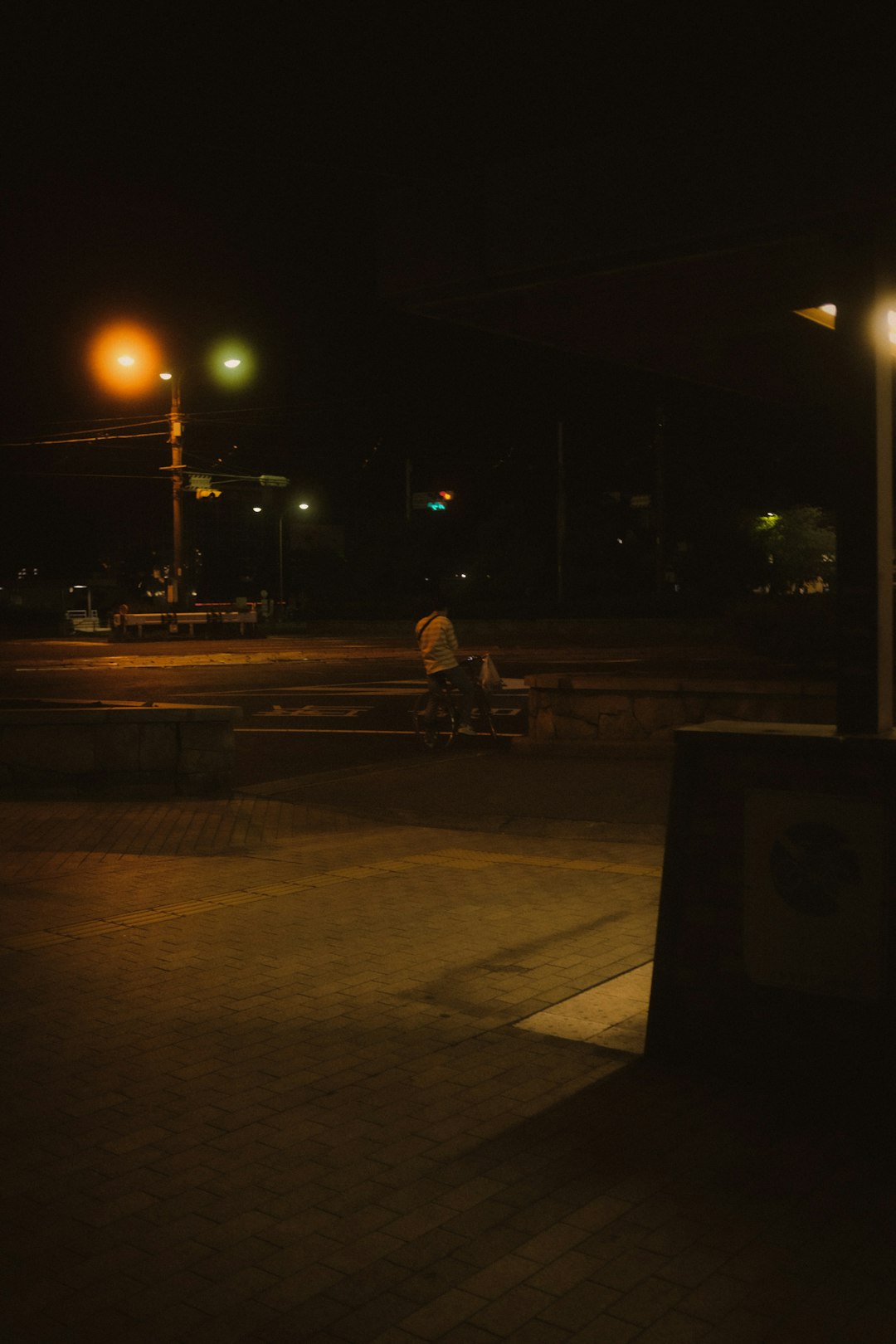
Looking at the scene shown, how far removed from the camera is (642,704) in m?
13.5

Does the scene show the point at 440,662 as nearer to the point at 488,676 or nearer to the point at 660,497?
the point at 488,676

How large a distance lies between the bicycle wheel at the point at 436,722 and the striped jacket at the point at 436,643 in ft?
1.43

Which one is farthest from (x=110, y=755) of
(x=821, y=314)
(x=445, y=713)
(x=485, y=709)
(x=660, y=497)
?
(x=660, y=497)

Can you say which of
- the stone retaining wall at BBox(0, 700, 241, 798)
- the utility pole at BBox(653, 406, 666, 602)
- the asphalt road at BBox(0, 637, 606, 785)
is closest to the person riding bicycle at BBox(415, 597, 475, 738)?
the asphalt road at BBox(0, 637, 606, 785)

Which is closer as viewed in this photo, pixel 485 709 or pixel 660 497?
→ pixel 485 709

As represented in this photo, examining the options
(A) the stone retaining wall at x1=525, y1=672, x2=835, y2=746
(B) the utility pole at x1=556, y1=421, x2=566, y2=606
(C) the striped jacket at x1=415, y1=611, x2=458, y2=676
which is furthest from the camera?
(B) the utility pole at x1=556, y1=421, x2=566, y2=606

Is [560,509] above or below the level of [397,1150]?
above

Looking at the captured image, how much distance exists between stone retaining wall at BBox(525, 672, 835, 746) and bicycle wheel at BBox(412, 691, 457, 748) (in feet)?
3.54

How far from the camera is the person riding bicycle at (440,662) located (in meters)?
14.1

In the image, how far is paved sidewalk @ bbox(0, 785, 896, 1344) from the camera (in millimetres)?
3256

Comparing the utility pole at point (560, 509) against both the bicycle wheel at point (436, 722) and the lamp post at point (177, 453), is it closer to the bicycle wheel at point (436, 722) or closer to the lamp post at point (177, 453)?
the lamp post at point (177, 453)

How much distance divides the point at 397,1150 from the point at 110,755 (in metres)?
8.06

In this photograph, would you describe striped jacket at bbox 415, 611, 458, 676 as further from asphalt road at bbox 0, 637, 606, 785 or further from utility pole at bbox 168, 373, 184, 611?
utility pole at bbox 168, 373, 184, 611

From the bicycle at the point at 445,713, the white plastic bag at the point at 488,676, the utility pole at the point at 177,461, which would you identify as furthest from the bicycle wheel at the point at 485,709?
the utility pole at the point at 177,461
